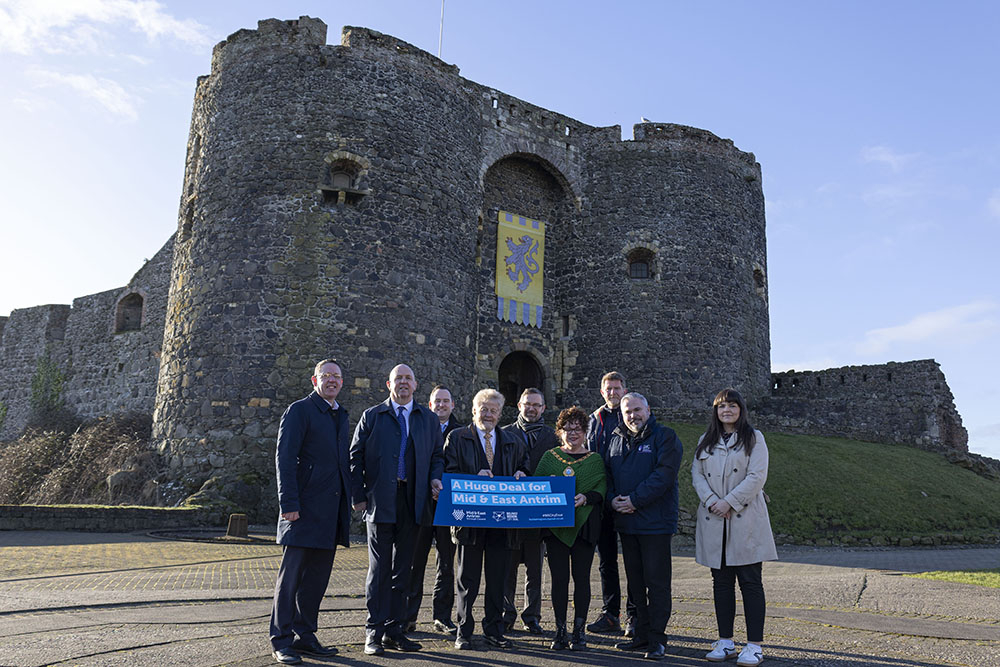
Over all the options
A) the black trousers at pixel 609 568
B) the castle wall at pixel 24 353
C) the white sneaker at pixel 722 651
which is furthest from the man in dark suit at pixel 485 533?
the castle wall at pixel 24 353

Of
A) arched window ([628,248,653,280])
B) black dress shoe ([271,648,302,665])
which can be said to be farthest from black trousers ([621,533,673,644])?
arched window ([628,248,653,280])

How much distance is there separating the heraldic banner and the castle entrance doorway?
4.22 ft

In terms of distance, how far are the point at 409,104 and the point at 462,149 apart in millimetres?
1804

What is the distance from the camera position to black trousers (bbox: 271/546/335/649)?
4953 mm

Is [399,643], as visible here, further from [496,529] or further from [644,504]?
[644,504]

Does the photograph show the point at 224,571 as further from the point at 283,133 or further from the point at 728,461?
the point at 283,133

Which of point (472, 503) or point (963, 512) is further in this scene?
point (963, 512)

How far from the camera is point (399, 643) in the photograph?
5.24 metres

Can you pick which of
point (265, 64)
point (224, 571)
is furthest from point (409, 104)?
point (224, 571)

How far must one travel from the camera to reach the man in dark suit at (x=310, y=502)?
5.25 metres

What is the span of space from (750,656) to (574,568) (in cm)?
140

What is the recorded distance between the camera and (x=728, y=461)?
5.62 m

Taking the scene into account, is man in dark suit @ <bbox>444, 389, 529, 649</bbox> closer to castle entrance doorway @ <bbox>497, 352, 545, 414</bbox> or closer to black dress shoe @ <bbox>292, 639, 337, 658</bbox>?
black dress shoe @ <bbox>292, 639, 337, 658</bbox>

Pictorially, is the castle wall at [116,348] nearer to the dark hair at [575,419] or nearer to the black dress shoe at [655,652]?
the dark hair at [575,419]
